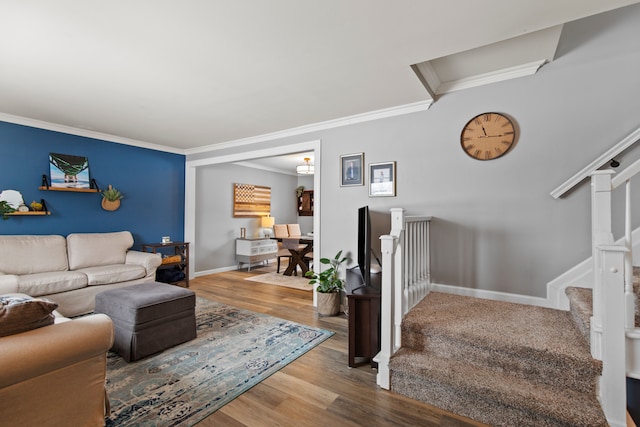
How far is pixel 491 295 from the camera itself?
2.71 meters

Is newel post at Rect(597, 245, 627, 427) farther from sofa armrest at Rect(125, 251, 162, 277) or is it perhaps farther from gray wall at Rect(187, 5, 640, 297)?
sofa armrest at Rect(125, 251, 162, 277)

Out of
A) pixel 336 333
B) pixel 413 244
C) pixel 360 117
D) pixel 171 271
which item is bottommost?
pixel 336 333

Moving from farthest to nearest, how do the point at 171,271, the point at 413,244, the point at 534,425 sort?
Answer: the point at 171,271 < the point at 413,244 < the point at 534,425

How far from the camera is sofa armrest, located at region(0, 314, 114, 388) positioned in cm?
118

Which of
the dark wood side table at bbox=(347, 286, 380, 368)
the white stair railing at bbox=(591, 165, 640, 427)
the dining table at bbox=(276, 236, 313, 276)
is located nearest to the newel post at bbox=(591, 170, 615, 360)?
the white stair railing at bbox=(591, 165, 640, 427)

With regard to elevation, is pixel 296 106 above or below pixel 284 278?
above

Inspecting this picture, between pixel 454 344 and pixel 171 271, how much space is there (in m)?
4.19

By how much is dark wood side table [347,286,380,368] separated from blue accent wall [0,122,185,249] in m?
3.98

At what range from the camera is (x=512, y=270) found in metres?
2.63

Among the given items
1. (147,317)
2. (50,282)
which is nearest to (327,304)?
(147,317)

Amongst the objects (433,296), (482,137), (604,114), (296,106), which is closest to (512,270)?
(433,296)

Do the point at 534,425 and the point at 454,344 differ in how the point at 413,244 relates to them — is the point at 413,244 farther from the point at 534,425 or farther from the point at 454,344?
the point at 534,425

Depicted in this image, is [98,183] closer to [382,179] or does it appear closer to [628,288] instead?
[382,179]

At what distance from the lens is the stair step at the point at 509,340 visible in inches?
66.3
